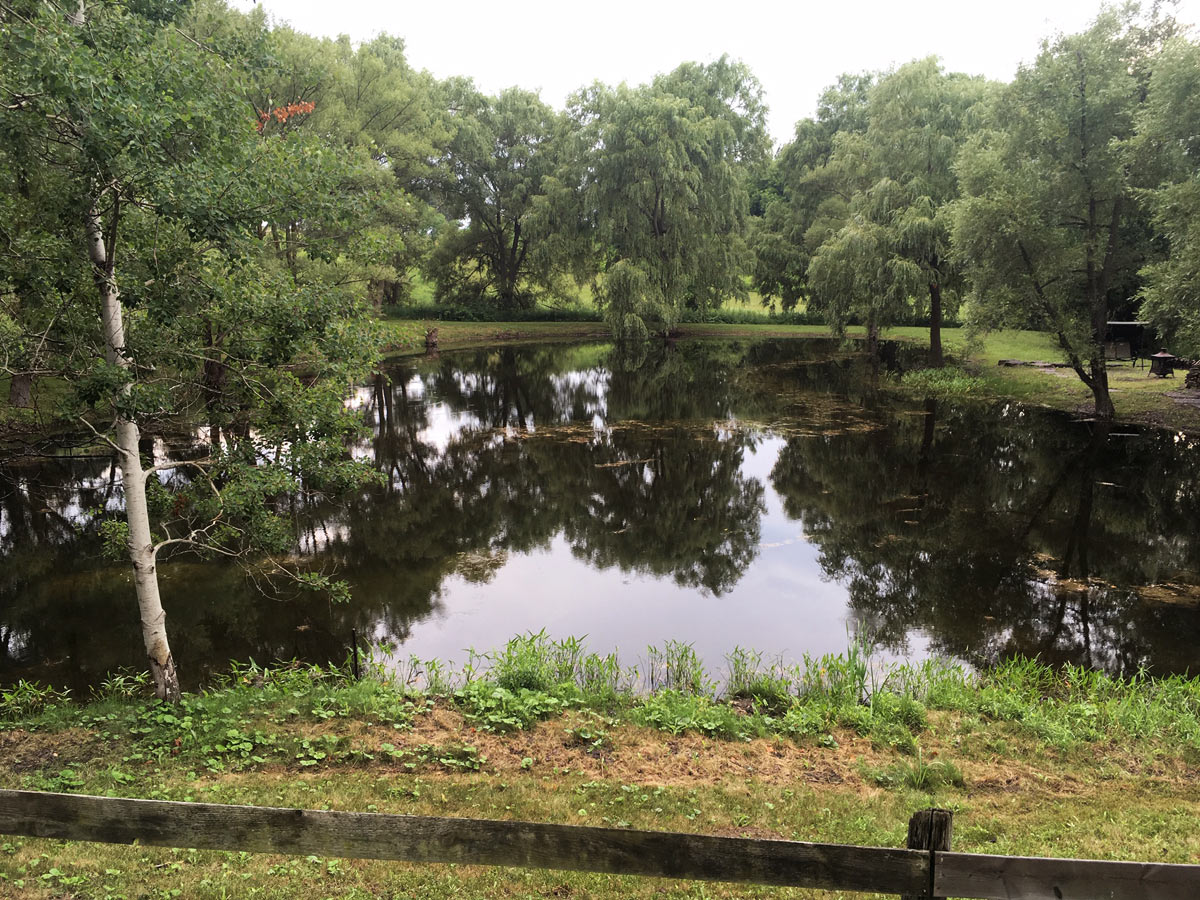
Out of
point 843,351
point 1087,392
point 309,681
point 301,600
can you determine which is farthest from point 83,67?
point 843,351

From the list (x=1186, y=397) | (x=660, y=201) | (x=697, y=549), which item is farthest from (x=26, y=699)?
(x=660, y=201)

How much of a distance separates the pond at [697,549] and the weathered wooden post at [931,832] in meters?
6.81

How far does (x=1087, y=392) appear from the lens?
83.8 ft

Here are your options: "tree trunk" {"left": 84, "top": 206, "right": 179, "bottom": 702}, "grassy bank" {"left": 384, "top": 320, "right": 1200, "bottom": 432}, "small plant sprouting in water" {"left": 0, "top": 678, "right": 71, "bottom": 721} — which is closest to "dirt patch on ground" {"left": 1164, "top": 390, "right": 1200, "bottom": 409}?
"grassy bank" {"left": 384, "top": 320, "right": 1200, "bottom": 432}

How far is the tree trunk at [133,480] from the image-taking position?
7121 mm

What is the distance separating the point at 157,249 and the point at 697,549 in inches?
390

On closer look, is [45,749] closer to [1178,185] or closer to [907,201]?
[1178,185]

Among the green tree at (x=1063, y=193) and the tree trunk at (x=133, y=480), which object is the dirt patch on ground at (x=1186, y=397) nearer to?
the green tree at (x=1063, y=193)

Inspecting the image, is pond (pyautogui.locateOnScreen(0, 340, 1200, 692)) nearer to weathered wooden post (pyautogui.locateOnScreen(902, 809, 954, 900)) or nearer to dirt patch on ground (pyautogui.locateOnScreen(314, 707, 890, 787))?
dirt patch on ground (pyautogui.locateOnScreen(314, 707, 890, 787))

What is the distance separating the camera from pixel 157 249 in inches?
299

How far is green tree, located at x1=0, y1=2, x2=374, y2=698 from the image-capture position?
6008mm

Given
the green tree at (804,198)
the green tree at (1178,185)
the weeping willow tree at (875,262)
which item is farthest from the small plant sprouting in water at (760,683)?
the green tree at (804,198)

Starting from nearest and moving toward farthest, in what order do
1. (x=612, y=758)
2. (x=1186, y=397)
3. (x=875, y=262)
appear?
(x=612, y=758), (x=1186, y=397), (x=875, y=262)

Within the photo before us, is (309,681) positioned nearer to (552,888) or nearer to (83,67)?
(552,888)
